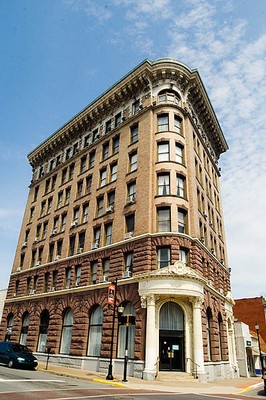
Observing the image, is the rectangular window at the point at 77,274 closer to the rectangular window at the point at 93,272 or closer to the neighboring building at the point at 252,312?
the rectangular window at the point at 93,272

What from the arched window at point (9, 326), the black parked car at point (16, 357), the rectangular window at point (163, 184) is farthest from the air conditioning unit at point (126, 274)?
the arched window at point (9, 326)

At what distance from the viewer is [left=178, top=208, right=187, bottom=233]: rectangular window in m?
26.8

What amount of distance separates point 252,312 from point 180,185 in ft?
139

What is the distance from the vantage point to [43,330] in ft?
108

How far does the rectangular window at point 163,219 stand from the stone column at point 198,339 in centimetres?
606

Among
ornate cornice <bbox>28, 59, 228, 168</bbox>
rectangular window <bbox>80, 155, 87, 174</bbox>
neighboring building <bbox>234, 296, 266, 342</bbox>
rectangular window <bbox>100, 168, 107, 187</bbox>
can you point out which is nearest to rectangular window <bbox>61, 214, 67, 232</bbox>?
rectangular window <bbox>80, 155, 87, 174</bbox>

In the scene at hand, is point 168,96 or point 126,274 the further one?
point 168,96

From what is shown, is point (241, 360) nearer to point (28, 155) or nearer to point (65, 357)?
point (65, 357)

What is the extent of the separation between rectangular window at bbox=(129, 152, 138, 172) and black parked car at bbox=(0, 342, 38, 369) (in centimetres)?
1820

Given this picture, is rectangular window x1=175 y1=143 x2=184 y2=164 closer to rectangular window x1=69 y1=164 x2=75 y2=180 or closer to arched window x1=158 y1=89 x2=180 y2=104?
arched window x1=158 y1=89 x2=180 y2=104

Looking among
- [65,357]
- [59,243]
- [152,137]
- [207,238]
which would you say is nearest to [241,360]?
[207,238]

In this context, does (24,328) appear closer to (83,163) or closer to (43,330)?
(43,330)

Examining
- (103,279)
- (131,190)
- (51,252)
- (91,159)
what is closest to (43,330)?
(51,252)

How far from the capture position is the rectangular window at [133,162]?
3108 cm
